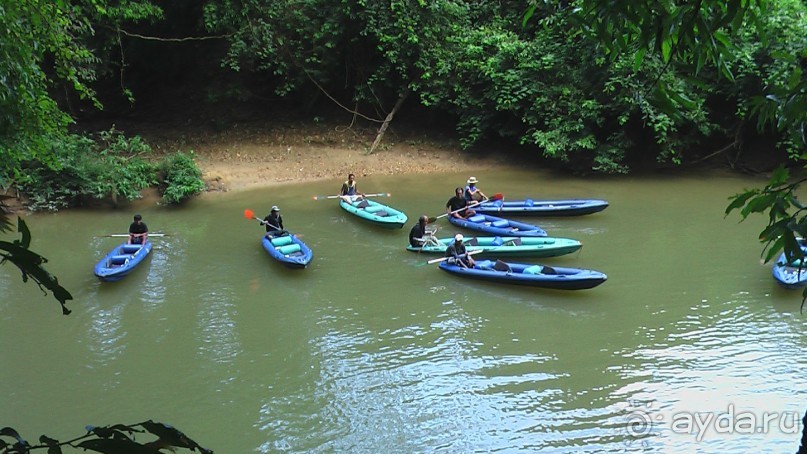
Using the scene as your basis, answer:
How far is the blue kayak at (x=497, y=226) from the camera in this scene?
13000mm

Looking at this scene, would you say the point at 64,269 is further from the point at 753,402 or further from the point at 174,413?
→ the point at 753,402

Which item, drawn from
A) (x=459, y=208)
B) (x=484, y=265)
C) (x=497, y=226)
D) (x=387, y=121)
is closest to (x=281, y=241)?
(x=484, y=265)

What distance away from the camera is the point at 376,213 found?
14.4 metres

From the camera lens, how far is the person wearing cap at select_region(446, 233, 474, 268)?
11.2 metres

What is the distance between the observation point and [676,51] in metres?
2.55

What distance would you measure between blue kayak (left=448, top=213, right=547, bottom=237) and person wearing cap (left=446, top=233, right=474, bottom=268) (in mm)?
1893

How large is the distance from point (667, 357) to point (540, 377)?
1.67 m

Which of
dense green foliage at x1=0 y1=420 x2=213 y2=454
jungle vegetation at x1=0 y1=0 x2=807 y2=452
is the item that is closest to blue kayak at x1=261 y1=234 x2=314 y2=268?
jungle vegetation at x1=0 y1=0 x2=807 y2=452

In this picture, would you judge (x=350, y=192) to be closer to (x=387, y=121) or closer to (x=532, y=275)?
(x=387, y=121)

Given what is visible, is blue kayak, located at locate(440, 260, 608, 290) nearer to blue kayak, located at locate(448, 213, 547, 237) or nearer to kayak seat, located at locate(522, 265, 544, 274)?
kayak seat, located at locate(522, 265, 544, 274)

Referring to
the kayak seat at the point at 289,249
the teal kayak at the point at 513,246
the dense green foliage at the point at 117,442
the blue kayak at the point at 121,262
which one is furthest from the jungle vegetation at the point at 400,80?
the dense green foliage at the point at 117,442

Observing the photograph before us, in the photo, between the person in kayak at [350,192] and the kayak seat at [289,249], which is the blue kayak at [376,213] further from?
the kayak seat at [289,249]

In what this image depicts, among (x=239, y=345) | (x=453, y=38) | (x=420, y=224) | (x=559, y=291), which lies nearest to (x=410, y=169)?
(x=453, y=38)

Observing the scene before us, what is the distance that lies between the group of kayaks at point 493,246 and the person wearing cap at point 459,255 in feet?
0.28
